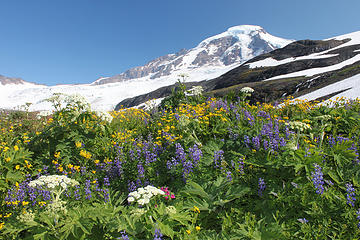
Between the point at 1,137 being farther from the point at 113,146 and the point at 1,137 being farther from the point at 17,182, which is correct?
the point at 113,146

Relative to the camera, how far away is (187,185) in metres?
3.93

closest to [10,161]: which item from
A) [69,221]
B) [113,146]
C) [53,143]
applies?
[53,143]

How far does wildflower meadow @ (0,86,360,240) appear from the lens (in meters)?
2.76

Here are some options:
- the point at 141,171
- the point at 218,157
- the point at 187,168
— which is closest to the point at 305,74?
the point at 218,157

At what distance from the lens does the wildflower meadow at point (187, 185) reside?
2756 millimetres

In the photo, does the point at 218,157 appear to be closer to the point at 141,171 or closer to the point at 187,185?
the point at 187,185

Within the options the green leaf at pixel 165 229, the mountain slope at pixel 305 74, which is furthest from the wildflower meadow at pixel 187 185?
the mountain slope at pixel 305 74

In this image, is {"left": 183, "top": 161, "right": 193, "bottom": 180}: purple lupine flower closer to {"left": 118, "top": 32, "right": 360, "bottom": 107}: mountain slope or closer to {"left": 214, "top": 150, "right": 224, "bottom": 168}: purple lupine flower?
{"left": 214, "top": 150, "right": 224, "bottom": 168}: purple lupine flower

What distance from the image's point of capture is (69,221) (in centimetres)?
264

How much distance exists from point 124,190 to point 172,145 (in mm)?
1584

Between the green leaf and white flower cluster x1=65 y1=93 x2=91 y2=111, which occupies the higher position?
white flower cluster x1=65 y1=93 x2=91 y2=111

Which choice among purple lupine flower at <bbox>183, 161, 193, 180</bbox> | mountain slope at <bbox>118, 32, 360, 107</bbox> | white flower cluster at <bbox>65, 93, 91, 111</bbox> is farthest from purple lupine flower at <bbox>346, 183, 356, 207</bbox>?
mountain slope at <bbox>118, 32, 360, 107</bbox>

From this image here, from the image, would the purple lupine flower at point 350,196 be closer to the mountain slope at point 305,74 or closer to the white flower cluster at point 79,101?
the white flower cluster at point 79,101

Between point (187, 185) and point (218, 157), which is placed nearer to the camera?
point (187, 185)
